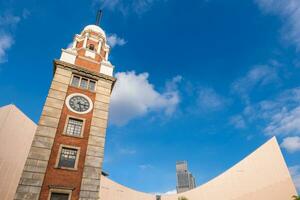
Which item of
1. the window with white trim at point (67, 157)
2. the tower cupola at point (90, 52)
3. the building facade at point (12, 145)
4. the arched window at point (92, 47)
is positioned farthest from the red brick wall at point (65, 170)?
the building facade at point (12, 145)

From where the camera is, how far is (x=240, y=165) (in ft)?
146

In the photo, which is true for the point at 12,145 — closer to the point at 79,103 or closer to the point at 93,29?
the point at 79,103

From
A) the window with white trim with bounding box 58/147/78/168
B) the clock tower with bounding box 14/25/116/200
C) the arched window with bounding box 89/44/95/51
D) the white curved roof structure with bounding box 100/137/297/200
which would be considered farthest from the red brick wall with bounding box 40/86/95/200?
the white curved roof structure with bounding box 100/137/297/200

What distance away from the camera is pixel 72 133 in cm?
1767

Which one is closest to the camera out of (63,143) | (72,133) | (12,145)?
(63,143)

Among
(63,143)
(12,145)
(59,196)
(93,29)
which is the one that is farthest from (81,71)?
(12,145)

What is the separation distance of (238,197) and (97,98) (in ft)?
125

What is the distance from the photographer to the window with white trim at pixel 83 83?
66.7 feet

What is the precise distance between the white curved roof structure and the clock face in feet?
111

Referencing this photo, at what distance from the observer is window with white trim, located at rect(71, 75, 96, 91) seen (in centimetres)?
2034

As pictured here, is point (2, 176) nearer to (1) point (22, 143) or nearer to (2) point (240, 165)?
(1) point (22, 143)

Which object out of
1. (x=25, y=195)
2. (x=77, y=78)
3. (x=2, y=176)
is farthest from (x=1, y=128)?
(x=25, y=195)

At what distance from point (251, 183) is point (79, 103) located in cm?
3771

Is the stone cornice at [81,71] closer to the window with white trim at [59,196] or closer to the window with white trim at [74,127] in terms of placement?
the window with white trim at [74,127]
